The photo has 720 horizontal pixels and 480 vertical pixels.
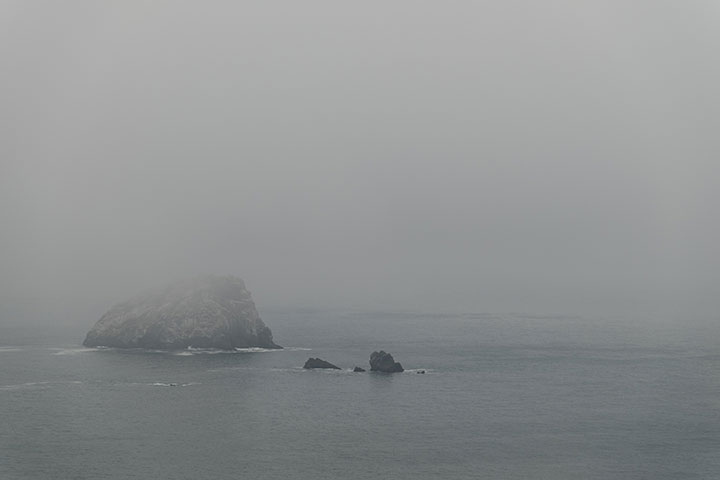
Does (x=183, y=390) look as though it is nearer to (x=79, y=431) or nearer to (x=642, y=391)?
(x=79, y=431)

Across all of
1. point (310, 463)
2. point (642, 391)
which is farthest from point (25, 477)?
point (642, 391)

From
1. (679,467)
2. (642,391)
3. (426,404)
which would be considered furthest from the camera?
(642,391)

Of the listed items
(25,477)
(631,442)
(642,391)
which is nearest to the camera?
(25,477)

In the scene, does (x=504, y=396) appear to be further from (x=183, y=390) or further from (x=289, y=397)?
(x=183, y=390)

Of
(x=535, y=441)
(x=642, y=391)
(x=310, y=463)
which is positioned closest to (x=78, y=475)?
(x=310, y=463)

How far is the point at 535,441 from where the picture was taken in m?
142

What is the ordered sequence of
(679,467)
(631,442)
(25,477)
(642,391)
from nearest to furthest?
(25,477), (679,467), (631,442), (642,391)

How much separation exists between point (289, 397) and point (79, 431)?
170ft

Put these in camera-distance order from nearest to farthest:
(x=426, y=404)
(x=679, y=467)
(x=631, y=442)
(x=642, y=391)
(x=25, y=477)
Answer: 1. (x=25, y=477)
2. (x=679, y=467)
3. (x=631, y=442)
4. (x=426, y=404)
5. (x=642, y=391)

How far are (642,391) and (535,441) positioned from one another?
200ft

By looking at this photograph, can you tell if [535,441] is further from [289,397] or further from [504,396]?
[289,397]

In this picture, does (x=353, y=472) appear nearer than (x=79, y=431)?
Yes

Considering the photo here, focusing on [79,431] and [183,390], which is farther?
[183,390]

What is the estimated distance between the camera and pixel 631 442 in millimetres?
141750
